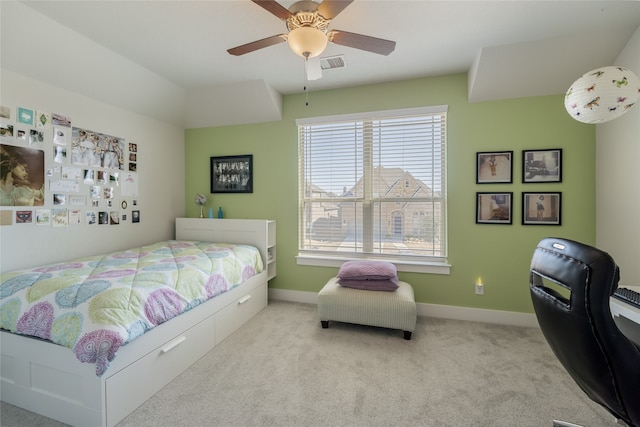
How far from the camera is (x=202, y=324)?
224 cm

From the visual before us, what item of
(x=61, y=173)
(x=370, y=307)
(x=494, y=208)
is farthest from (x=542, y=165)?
(x=61, y=173)

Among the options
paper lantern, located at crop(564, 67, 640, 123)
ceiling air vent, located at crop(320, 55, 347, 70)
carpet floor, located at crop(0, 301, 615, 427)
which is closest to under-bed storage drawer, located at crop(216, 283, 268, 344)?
carpet floor, located at crop(0, 301, 615, 427)

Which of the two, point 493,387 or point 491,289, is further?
point 491,289

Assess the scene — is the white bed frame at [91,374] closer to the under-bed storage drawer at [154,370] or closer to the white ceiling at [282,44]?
the under-bed storage drawer at [154,370]

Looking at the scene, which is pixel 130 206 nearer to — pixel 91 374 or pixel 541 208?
pixel 91 374

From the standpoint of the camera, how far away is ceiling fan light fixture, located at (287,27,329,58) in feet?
5.33

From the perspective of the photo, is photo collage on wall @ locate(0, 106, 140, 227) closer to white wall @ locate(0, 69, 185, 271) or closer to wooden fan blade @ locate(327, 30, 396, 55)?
white wall @ locate(0, 69, 185, 271)

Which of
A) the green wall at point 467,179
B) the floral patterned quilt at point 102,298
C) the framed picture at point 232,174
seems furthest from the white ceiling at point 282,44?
the floral patterned quilt at point 102,298

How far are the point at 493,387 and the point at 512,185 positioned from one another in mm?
1909

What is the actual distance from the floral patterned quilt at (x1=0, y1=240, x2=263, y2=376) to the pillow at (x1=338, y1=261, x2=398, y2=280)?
3.82 feet

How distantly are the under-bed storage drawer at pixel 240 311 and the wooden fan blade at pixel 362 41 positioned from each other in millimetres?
2318

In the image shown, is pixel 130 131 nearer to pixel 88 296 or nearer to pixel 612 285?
pixel 88 296

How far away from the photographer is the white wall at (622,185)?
6.91 feet

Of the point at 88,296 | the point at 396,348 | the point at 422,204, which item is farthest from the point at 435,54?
the point at 88,296
